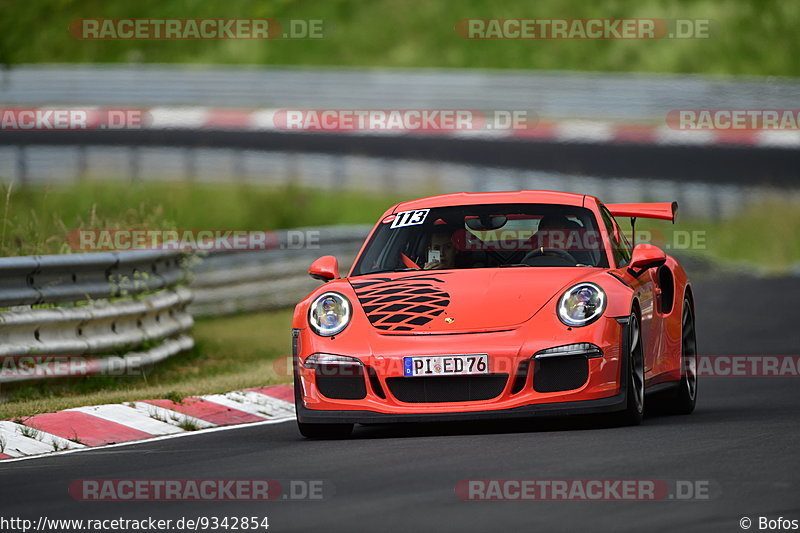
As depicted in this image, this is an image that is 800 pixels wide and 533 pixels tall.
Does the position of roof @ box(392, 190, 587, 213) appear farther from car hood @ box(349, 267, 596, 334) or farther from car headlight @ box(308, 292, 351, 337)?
car headlight @ box(308, 292, 351, 337)

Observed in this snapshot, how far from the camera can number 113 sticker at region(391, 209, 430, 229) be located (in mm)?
9930

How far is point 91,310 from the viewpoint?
11508 millimetres

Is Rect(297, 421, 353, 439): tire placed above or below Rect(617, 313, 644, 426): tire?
below

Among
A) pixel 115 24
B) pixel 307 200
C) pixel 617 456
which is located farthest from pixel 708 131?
pixel 617 456

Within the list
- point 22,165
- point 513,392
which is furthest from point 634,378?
point 22,165

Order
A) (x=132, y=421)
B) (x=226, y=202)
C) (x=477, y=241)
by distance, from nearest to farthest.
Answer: (x=132, y=421)
(x=477, y=241)
(x=226, y=202)

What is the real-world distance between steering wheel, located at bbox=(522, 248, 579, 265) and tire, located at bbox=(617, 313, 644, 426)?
629 mm

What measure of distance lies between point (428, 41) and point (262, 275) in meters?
21.8

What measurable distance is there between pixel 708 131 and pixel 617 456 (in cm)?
2064

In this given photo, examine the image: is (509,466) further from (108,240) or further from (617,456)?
(108,240)

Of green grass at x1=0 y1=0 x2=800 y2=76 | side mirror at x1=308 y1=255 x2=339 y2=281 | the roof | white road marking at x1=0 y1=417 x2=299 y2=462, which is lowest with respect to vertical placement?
white road marking at x1=0 y1=417 x2=299 y2=462

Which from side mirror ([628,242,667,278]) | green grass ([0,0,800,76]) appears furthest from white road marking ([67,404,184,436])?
green grass ([0,0,800,76])

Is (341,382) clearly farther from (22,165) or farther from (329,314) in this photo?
(22,165)

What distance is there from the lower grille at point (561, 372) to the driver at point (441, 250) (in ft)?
4.73
